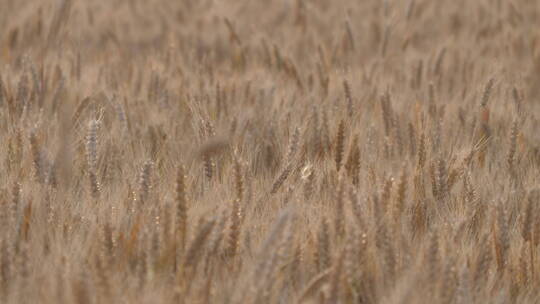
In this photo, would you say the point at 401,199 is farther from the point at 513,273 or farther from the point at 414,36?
the point at 414,36

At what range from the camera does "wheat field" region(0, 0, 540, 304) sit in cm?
119

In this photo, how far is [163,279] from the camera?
120cm

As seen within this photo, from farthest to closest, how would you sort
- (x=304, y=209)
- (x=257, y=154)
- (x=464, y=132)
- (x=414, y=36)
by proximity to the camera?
(x=414, y=36) → (x=464, y=132) → (x=257, y=154) → (x=304, y=209)

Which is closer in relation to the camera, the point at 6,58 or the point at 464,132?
the point at 464,132

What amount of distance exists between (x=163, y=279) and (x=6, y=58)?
1.88 m

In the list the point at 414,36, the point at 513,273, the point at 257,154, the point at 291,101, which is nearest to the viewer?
the point at 513,273

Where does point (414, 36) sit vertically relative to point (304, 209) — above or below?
below

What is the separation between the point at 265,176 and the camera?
Result: 184 centimetres

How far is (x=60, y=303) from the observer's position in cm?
102

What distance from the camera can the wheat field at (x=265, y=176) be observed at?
1.19 meters

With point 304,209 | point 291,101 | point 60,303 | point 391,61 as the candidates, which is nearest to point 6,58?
point 291,101

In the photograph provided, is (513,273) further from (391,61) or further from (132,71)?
(391,61)

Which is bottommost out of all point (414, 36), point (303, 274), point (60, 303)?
point (414, 36)

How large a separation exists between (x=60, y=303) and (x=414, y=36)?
3123 mm
